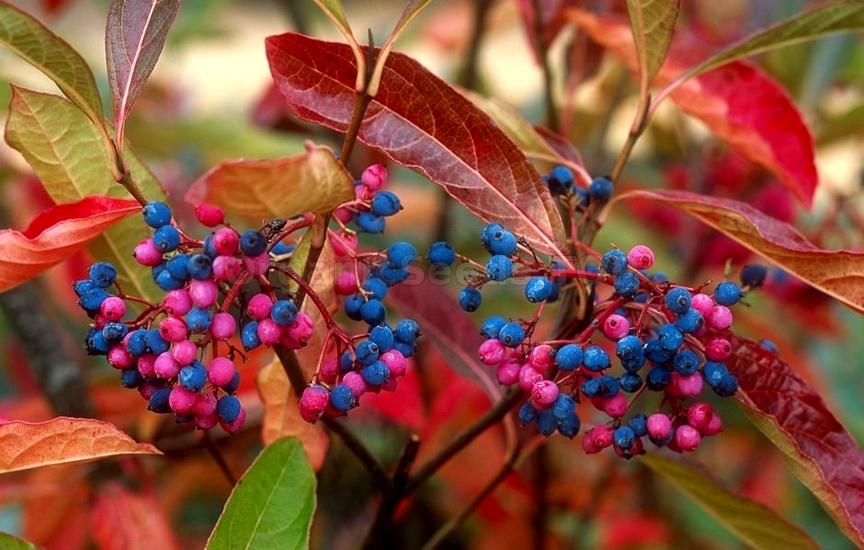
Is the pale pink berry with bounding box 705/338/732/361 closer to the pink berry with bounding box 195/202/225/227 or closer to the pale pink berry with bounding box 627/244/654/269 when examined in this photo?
the pale pink berry with bounding box 627/244/654/269

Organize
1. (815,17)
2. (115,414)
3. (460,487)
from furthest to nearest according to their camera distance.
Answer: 1. (460,487)
2. (115,414)
3. (815,17)

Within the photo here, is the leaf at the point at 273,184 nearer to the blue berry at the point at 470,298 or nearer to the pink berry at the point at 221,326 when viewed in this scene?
the pink berry at the point at 221,326

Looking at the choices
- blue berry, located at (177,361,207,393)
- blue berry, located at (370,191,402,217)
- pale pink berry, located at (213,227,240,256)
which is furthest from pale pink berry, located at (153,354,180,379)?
blue berry, located at (370,191,402,217)

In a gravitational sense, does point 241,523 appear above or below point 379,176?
below

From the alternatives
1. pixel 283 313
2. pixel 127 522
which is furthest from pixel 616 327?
pixel 127 522

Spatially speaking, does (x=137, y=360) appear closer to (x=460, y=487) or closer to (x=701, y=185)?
(x=460, y=487)

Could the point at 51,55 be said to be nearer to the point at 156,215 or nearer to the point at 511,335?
the point at 156,215

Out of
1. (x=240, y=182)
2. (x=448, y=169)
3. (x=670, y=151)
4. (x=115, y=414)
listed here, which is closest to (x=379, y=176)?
(x=448, y=169)
